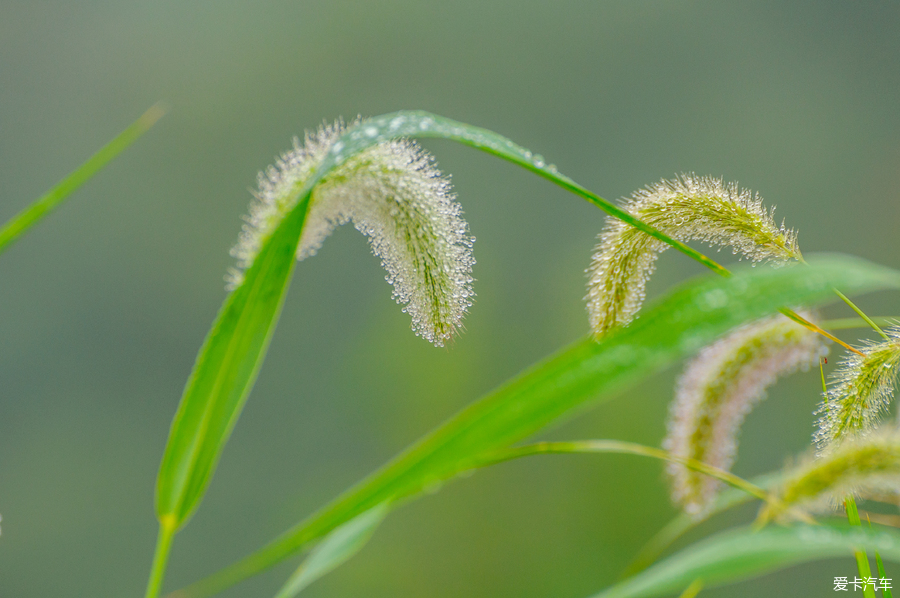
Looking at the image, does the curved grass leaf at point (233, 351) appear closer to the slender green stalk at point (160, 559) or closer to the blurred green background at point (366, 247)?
the slender green stalk at point (160, 559)

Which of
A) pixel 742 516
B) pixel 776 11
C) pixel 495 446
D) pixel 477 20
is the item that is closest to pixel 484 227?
pixel 477 20

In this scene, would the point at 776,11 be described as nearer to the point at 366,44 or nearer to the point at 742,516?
the point at 366,44

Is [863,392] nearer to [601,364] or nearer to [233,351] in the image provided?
[601,364]

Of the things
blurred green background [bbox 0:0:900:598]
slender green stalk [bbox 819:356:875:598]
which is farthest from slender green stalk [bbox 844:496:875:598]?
blurred green background [bbox 0:0:900:598]

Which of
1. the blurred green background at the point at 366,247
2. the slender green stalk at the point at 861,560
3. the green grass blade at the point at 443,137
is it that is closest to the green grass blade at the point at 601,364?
the green grass blade at the point at 443,137

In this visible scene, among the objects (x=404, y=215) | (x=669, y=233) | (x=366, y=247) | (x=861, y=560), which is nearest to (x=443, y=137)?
(x=404, y=215)

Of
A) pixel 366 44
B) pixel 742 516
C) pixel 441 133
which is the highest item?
pixel 366 44
